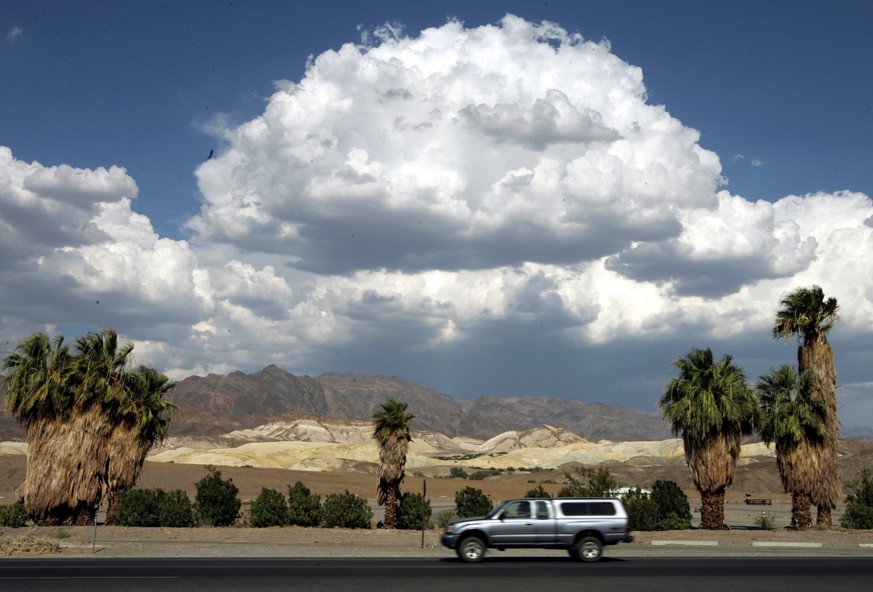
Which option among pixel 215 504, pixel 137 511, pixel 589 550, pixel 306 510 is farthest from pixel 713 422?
pixel 137 511

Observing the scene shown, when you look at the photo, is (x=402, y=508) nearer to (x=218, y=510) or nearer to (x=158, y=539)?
(x=218, y=510)

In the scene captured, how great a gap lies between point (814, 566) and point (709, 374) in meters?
14.8

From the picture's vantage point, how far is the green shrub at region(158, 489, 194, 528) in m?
37.2

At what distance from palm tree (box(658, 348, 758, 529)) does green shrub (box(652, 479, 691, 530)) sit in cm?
145

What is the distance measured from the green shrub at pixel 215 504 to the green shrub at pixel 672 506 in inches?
781

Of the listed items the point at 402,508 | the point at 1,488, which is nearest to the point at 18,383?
the point at 402,508

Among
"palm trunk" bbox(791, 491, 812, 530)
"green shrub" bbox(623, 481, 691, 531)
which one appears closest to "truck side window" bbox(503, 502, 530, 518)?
"green shrub" bbox(623, 481, 691, 531)

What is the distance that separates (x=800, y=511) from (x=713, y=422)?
6499 mm

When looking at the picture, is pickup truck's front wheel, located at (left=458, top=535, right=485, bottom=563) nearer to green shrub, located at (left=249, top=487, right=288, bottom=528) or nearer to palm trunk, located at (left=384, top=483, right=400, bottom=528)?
palm trunk, located at (left=384, top=483, right=400, bottom=528)

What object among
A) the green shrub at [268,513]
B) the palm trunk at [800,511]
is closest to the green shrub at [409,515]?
the green shrub at [268,513]

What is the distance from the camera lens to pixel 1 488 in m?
75.4

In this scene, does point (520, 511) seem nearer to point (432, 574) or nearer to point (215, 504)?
point (432, 574)

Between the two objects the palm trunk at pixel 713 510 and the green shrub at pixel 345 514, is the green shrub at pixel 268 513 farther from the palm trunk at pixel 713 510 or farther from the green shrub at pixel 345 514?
the palm trunk at pixel 713 510

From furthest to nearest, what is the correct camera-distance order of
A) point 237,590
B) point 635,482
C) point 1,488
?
point 635,482 → point 1,488 → point 237,590
